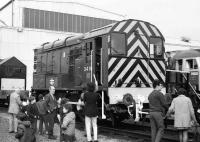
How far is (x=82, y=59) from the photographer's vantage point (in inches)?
528

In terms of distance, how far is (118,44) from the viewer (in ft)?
40.0

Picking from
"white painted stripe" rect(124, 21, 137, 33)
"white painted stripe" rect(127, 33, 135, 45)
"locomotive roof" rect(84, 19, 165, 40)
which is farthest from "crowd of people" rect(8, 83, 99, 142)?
"white painted stripe" rect(124, 21, 137, 33)

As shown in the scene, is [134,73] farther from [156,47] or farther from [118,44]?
[156,47]

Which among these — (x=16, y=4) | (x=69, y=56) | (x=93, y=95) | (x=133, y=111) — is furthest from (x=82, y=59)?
(x=16, y=4)

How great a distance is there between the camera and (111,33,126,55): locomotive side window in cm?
1199

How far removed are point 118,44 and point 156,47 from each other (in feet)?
5.91

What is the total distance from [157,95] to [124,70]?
3.78 meters

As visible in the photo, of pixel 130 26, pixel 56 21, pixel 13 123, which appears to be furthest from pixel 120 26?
pixel 56 21

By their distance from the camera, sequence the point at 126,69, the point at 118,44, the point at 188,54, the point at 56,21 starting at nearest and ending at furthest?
the point at 118,44
the point at 126,69
the point at 188,54
the point at 56,21

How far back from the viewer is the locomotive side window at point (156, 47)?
1303 cm

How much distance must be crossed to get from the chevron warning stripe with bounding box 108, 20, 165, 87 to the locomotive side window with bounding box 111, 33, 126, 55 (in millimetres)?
179

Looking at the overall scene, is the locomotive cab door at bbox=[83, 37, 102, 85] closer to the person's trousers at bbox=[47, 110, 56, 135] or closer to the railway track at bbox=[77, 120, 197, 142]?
the railway track at bbox=[77, 120, 197, 142]

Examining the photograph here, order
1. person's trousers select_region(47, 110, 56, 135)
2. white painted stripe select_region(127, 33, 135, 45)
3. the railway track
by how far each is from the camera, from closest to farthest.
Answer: the railway track
person's trousers select_region(47, 110, 56, 135)
white painted stripe select_region(127, 33, 135, 45)

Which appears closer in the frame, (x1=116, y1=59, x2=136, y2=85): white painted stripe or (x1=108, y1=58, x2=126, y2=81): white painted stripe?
(x1=108, y1=58, x2=126, y2=81): white painted stripe
